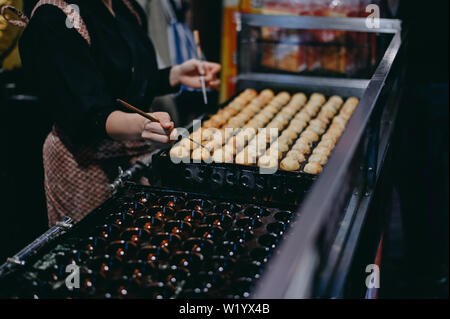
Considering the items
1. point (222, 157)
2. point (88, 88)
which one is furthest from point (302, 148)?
point (88, 88)

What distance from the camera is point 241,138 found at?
250 centimetres

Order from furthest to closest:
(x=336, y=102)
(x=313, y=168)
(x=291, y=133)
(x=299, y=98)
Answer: (x=299, y=98) → (x=336, y=102) → (x=291, y=133) → (x=313, y=168)

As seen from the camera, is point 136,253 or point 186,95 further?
point 186,95

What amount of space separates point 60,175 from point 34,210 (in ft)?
4.41

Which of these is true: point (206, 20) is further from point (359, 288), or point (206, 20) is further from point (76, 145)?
point (359, 288)

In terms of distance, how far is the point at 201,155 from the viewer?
219cm

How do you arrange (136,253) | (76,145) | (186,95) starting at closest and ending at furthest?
(136,253), (76,145), (186,95)

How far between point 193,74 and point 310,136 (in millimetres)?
825

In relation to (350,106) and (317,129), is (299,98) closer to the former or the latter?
(350,106)

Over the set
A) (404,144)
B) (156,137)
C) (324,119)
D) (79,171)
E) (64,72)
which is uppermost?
(64,72)

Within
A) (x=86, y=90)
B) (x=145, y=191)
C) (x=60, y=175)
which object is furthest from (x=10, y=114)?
(x=145, y=191)

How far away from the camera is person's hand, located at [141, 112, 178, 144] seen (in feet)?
6.07

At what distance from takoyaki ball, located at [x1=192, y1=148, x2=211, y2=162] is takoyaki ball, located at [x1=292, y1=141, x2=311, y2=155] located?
471 millimetres

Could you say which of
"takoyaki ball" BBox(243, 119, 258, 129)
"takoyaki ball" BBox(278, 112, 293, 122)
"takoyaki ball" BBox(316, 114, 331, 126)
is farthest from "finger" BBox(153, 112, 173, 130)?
"takoyaki ball" BBox(316, 114, 331, 126)
